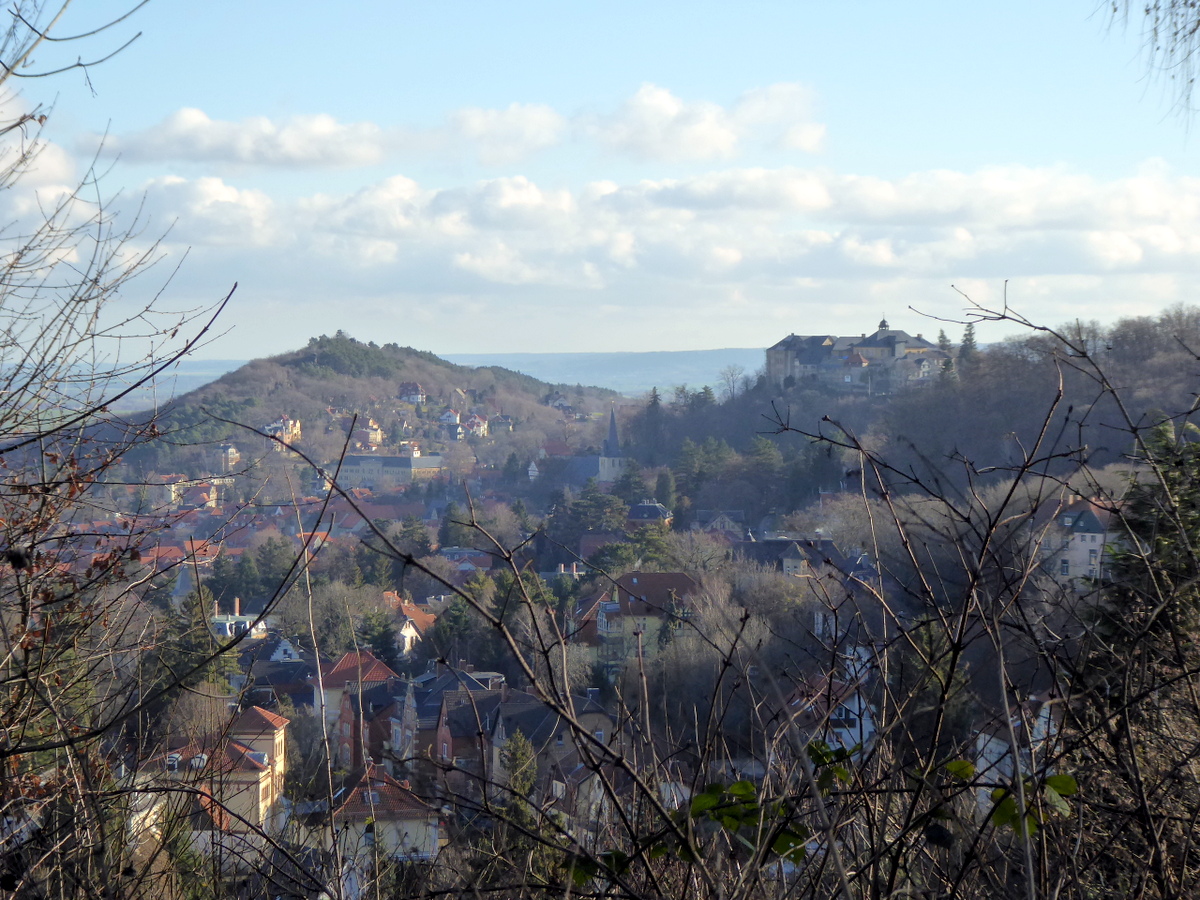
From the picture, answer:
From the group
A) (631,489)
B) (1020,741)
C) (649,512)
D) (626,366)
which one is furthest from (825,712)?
(626,366)

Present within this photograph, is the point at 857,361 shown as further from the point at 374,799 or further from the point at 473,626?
the point at 374,799

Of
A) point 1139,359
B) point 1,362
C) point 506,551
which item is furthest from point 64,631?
point 1139,359

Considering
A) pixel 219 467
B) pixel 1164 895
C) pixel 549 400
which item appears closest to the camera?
pixel 1164 895

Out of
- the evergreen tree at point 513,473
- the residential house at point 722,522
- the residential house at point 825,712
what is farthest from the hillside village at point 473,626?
the evergreen tree at point 513,473

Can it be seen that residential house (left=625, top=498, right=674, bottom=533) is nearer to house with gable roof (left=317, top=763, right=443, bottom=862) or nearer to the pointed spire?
the pointed spire

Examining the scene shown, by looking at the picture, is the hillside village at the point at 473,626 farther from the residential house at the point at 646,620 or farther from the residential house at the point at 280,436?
the residential house at the point at 646,620

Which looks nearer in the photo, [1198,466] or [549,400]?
[1198,466]

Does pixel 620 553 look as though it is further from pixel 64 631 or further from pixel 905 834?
pixel 905 834
